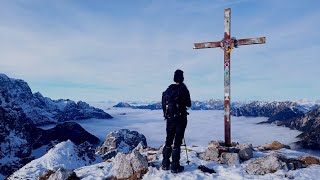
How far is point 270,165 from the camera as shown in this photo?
702 inches

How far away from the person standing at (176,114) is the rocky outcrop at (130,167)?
1.21 meters

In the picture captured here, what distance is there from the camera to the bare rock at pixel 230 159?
19023 mm

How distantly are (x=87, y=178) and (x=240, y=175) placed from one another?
7584mm

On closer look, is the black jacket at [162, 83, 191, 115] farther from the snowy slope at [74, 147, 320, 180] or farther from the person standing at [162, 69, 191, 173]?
the snowy slope at [74, 147, 320, 180]

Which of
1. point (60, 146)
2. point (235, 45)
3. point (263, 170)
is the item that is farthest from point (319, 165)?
point (60, 146)

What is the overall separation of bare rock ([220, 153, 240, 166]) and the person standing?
269cm

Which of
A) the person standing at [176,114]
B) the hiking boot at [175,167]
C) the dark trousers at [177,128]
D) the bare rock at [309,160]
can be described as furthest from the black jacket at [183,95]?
the bare rock at [309,160]

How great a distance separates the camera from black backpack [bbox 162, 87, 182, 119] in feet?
58.4

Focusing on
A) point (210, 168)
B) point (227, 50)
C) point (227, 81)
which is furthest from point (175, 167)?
point (227, 50)

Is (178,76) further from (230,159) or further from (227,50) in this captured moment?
(227,50)

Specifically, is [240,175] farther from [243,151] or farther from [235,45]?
[235,45]

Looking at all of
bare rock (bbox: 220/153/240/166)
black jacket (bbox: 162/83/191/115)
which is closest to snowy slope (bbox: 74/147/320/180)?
bare rock (bbox: 220/153/240/166)

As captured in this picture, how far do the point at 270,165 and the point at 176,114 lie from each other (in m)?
5.26

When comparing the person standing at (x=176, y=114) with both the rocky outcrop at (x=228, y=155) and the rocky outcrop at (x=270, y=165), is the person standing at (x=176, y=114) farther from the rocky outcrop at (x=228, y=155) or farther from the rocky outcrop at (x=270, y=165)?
the rocky outcrop at (x=270, y=165)
